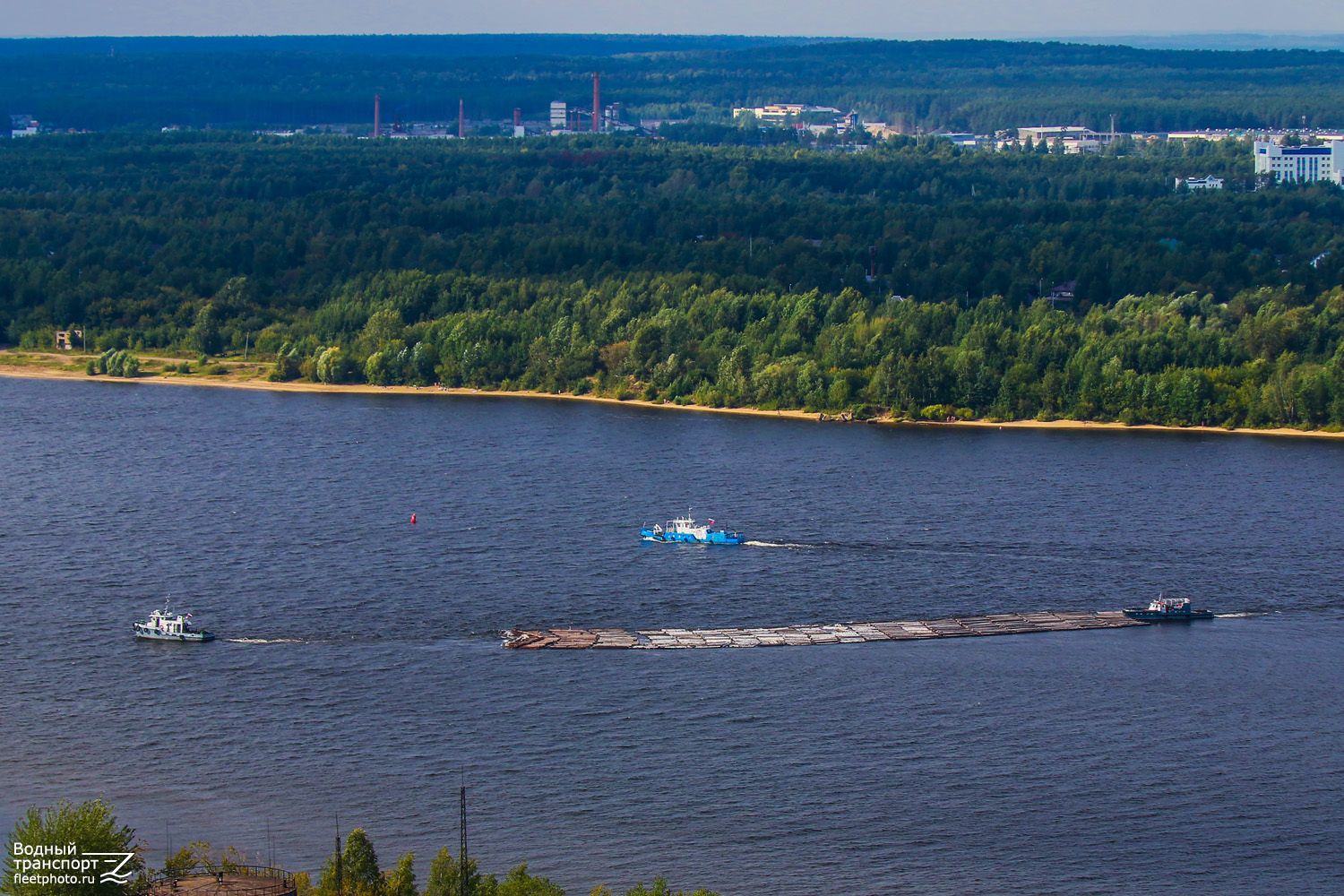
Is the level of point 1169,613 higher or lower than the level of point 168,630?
lower

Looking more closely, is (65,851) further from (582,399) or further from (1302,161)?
(1302,161)

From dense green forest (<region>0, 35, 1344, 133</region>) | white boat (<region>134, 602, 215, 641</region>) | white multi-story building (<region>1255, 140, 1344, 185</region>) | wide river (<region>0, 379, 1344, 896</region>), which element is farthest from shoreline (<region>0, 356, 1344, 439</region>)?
dense green forest (<region>0, 35, 1344, 133</region>)

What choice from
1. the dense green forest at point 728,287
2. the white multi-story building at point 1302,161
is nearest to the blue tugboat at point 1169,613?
the dense green forest at point 728,287

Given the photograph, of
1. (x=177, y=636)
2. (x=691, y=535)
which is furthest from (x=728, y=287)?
(x=177, y=636)

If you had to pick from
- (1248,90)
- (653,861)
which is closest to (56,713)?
(653,861)

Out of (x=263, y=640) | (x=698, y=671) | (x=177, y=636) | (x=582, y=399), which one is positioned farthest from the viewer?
(x=582, y=399)

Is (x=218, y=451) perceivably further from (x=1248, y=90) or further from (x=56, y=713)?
(x=1248, y=90)

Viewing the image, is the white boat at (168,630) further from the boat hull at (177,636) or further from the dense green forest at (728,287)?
the dense green forest at (728,287)
